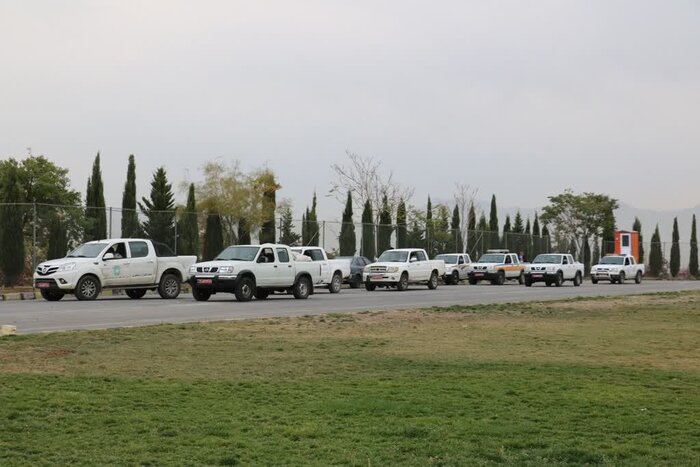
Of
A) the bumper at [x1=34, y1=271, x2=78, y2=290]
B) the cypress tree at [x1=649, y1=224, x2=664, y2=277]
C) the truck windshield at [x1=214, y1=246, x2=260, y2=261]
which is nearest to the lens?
the bumper at [x1=34, y1=271, x2=78, y2=290]

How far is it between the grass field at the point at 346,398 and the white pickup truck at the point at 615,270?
4217cm

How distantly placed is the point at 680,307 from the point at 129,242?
17.6 metres

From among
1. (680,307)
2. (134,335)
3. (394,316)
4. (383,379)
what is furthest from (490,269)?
(383,379)

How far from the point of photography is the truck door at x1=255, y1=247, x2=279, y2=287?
3081 cm

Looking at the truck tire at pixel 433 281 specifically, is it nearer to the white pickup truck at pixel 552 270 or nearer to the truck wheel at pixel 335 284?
the truck wheel at pixel 335 284


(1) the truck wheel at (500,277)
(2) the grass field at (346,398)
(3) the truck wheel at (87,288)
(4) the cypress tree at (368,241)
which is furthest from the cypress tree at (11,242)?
(1) the truck wheel at (500,277)

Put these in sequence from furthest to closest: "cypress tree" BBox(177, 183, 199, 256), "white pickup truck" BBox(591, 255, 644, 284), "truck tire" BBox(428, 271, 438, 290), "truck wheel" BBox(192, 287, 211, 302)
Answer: "white pickup truck" BBox(591, 255, 644, 284)
"truck tire" BBox(428, 271, 438, 290)
"cypress tree" BBox(177, 183, 199, 256)
"truck wheel" BBox(192, 287, 211, 302)

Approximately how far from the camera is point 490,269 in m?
55.0

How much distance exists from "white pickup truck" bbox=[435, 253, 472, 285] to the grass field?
36.9 meters

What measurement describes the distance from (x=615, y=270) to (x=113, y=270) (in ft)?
120

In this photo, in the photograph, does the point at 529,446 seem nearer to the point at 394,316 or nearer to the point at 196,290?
the point at 394,316

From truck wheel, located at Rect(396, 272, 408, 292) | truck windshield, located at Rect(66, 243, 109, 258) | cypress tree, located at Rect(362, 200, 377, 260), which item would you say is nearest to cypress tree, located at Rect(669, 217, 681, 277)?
cypress tree, located at Rect(362, 200, 377, 260)

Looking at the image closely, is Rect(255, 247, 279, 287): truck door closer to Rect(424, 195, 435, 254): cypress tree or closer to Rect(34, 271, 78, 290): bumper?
Rect(34, 271, 78, 290): bumper

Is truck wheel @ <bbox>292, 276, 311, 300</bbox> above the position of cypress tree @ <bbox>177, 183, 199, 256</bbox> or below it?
below
